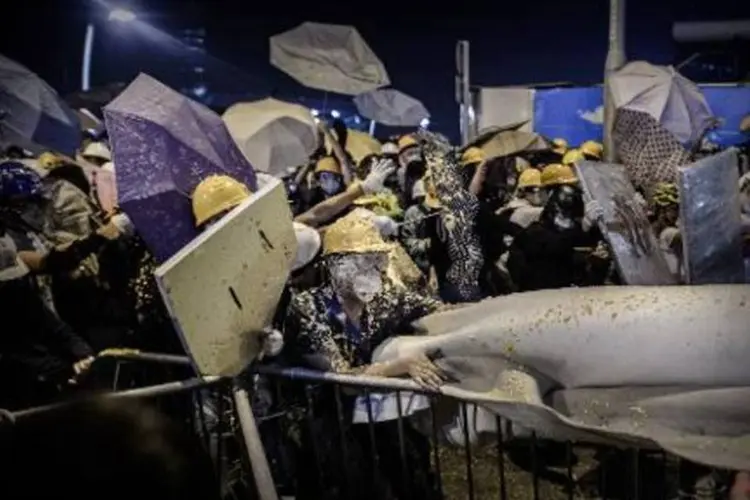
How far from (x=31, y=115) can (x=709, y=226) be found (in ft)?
22.6

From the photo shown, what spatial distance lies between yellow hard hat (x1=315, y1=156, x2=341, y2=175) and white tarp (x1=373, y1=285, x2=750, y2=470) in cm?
367

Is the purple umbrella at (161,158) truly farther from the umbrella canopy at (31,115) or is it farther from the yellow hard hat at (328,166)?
the umbrella canopy at (31,115)

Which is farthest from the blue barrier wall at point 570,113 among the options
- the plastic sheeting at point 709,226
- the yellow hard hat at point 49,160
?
the plastic sheeting at point 709,226

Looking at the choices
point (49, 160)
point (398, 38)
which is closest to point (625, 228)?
point (49, 160)

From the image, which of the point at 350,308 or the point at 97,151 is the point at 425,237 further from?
the point at 97,151

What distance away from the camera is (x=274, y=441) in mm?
4191

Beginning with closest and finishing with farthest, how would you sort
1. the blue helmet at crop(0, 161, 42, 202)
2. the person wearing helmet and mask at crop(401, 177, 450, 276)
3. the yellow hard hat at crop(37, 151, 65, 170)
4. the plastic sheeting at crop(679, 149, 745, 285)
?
the plastic sheeting at crop(679, 149, 745, 285), the blue helmet at crop(0, 161, 42, 202), the person wearing helmet and mask at crop(401, 177, 450, 276), the yellow hard hat at crop(37, 151, 65, 170)

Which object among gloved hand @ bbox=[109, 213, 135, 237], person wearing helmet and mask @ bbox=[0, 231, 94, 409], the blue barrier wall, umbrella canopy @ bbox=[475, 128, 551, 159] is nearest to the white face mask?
umbrella canopy @ bbox=[475, 128, 551, 159]

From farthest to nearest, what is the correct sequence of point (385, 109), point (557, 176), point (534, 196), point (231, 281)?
point (385, 109) < point (534, 196) < point (557, 176) < point (231, 281)

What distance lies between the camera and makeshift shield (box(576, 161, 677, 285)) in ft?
15.9

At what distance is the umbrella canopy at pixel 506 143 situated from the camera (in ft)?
24.5

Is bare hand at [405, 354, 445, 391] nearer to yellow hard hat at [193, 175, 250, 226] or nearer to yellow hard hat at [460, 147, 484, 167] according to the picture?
yellow hard hat at [193, 175, 250, 226]

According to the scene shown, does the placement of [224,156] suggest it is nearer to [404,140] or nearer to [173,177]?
[173,177]

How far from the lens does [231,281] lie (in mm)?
2988
